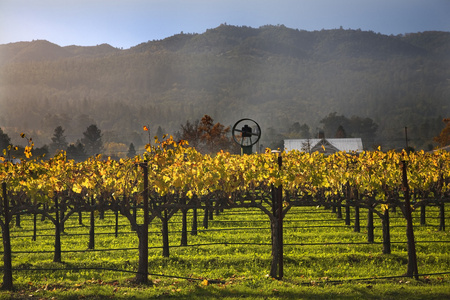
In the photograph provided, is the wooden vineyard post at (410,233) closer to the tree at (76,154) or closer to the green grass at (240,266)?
the green grass at (240,266)

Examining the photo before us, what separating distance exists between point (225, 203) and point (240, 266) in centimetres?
332

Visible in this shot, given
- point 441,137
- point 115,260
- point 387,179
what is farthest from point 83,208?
point 441,137

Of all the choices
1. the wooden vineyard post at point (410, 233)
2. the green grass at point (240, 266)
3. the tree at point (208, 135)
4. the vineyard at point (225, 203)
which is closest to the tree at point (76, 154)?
the tree at point (208, 135)

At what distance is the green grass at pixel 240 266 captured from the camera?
13.7 metres

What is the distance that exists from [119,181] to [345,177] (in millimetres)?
8729

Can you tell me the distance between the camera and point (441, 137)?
283 ft

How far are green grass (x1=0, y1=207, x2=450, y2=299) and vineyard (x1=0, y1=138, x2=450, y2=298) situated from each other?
0.09 meters

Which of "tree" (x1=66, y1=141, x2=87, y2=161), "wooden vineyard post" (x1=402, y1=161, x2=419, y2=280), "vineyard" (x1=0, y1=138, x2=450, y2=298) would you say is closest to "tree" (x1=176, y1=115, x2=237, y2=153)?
"tree" (x1=66, y1=141, x2=87, y2=161)

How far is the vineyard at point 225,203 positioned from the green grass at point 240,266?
0.31 ft

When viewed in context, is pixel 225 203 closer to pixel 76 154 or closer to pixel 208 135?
pixel 208 135

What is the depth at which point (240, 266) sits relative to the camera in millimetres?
18766

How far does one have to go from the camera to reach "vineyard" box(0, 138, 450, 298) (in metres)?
15.4

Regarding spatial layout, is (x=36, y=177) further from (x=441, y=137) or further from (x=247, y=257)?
(x=441, y=137)

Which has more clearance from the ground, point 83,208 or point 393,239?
point 83,208
